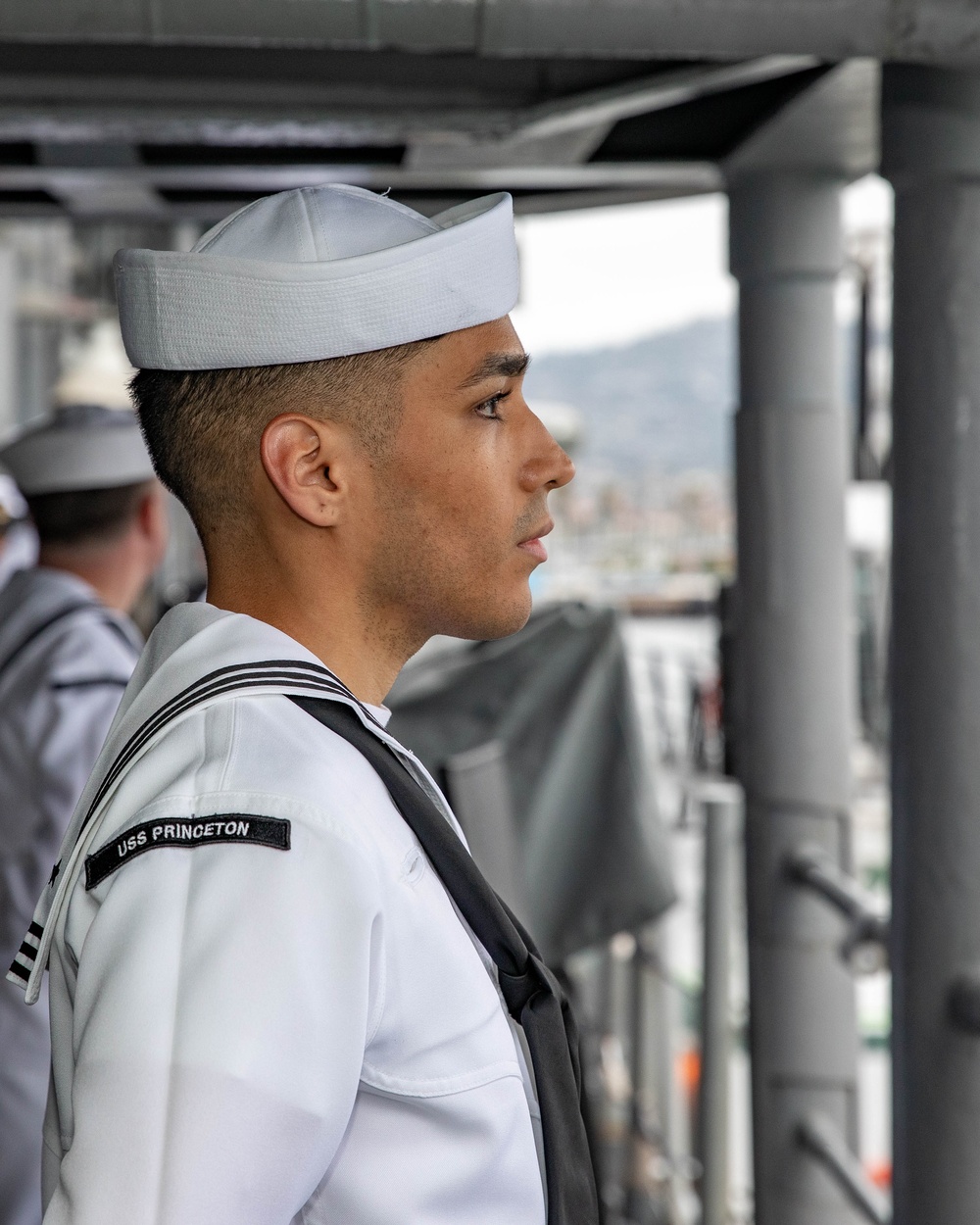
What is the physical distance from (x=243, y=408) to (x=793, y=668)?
1870mm

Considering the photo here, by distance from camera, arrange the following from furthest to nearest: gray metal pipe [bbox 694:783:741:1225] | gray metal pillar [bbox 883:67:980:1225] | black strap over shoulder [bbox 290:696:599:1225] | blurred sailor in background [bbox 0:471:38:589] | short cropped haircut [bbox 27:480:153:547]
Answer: blurred sailor in background [bbox 0:471:38:589], gray metal pipe [bbox 694:783:741:1225], short cropped haircut [bbox 27:480:153:547], gray metal pillar [bbox 883:67:980:1225], black strap over shoulder [bbox 290:696:599:1225]

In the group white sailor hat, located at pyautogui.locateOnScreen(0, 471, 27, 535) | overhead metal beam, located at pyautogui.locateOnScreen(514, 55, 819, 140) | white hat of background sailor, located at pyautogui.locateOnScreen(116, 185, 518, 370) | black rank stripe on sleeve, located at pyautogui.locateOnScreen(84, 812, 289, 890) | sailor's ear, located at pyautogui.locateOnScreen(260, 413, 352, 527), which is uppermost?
overhead metal beam, located at pyautogui.locateOnScreen(514, 55, 819, 140)

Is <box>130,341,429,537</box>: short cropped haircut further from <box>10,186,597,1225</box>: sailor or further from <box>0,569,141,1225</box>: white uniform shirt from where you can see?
<box>0,569,141,1225</box>: white uniform shirt

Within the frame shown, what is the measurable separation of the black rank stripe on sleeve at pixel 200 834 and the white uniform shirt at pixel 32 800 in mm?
1660

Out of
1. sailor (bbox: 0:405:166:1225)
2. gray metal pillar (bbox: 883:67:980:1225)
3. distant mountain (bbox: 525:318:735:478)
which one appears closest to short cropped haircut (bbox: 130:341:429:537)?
gray metal pillar (bbox: 883:67:980:1225)

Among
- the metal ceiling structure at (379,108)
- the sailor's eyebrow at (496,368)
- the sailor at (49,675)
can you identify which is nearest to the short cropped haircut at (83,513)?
the sailor at (49,675)

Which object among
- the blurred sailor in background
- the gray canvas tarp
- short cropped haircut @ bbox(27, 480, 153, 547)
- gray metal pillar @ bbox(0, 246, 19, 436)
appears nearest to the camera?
short cropped haircut @ bbox(27, 480, 153, 547)

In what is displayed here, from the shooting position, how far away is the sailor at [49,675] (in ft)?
8.18

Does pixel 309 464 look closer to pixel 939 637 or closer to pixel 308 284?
pixel 308 284

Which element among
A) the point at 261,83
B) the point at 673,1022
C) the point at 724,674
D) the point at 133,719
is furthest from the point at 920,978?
the point at 673,1022

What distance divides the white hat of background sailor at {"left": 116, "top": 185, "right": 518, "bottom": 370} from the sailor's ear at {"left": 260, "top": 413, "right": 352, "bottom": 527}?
5 centimetres

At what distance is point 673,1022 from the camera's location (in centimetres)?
450

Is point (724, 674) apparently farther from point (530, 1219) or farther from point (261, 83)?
point (530, 1219)

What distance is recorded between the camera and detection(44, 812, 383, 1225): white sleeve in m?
0.79
